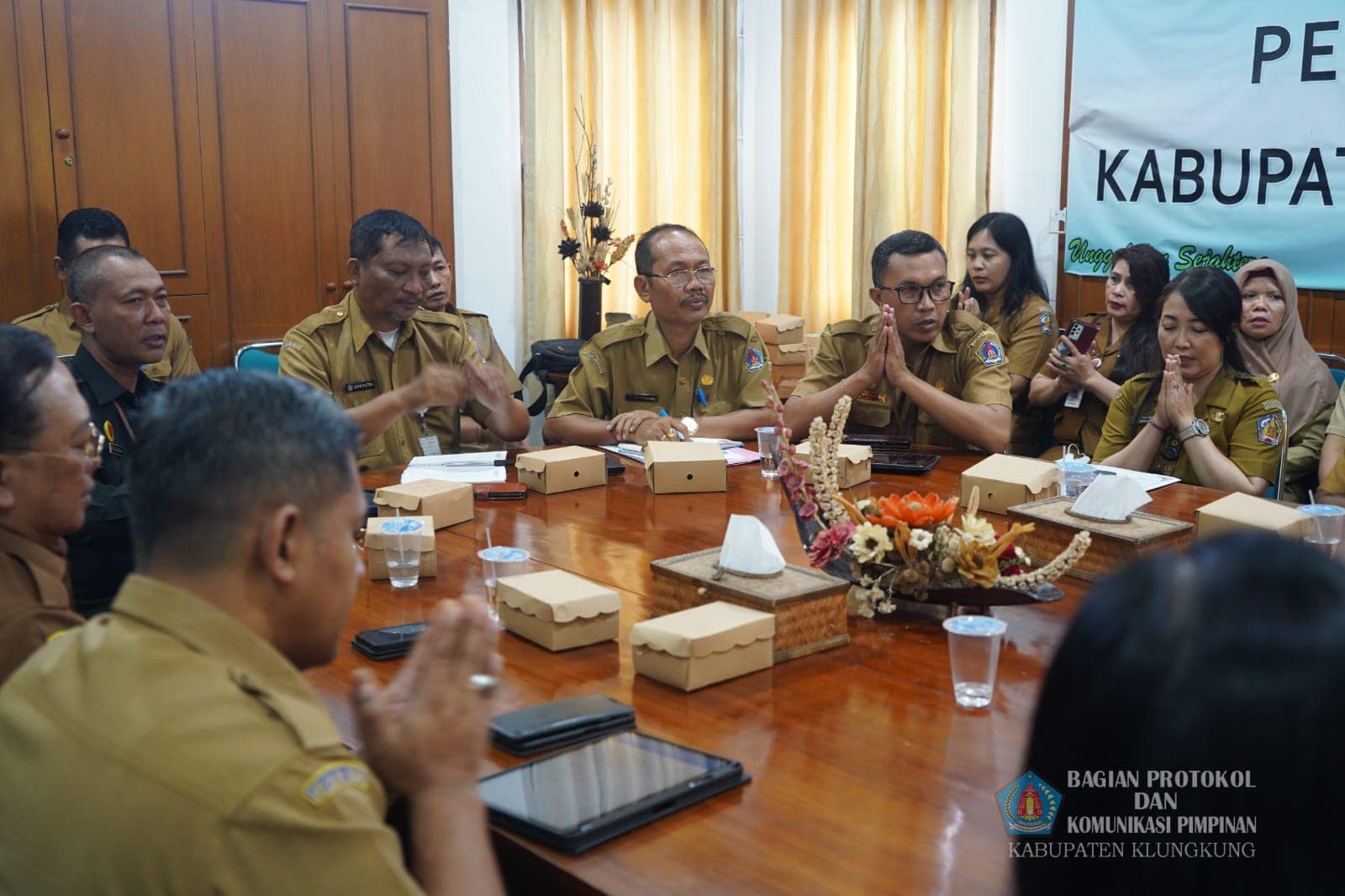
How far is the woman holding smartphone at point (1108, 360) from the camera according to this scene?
4293 mm

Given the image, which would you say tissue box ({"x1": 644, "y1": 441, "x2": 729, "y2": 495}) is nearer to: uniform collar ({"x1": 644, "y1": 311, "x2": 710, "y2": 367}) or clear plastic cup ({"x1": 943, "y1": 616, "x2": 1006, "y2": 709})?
uniform collar ({"x1": 644, "y1": 311, "x2": 710, "y2": 367})

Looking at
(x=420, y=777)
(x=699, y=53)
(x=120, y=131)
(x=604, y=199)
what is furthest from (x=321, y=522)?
(x=699, y=53)

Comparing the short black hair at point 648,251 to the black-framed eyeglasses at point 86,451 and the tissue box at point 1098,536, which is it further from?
the black-framed eyeglasses at point 86,451

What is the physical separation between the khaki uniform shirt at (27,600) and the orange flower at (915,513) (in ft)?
3.89

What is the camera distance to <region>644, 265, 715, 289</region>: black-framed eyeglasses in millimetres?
3852

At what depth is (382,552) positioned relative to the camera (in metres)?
2.29

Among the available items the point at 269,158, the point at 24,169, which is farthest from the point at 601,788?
the point at 269,158

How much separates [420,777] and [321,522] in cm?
26

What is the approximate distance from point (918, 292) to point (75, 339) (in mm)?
2759

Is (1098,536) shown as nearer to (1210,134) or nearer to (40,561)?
(40,561)

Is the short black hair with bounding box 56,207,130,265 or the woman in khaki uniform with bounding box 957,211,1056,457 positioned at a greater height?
the short black hair with bounding box 56,207,130,265

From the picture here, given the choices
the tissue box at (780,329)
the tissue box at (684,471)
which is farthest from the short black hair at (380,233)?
the tissue box at (780,329)

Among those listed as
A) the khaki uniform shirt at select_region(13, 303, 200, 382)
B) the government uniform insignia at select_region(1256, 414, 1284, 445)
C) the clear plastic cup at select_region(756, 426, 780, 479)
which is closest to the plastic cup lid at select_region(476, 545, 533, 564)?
the clear plastic cup at select_region(756, 426, 780, 479)

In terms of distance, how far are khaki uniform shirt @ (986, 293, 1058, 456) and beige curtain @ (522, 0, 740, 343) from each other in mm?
1863
